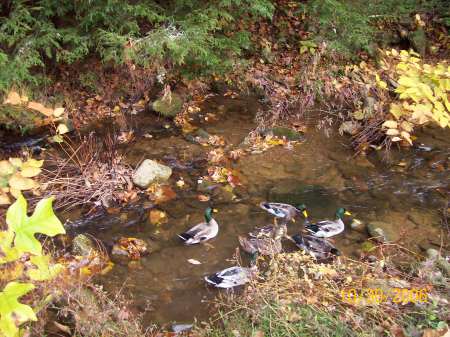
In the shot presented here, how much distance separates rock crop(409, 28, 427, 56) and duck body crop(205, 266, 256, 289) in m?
A: 8.28

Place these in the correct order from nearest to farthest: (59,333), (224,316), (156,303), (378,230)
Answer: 1. (59,333)
2. (224,316)
3. (156,303)
4. (378,230)

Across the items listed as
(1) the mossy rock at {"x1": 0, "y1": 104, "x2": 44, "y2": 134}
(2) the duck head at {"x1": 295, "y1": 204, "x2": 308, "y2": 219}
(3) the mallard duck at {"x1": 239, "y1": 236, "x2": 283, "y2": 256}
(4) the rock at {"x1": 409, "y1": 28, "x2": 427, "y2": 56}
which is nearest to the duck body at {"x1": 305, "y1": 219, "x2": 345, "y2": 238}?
A: (2) the duck head at {"x1": 295, "y1": 204, "x2": 308, "y2": 219}

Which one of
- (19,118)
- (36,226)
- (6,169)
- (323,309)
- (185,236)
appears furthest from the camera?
(19,118)

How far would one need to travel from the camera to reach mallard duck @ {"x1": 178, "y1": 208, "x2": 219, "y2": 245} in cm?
535

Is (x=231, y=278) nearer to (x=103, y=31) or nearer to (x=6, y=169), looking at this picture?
(x=6, y=169)

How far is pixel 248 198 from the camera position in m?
6.23

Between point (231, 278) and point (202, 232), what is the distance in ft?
2.86

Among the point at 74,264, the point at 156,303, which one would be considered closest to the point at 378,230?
the point at 156,303

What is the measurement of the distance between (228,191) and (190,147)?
138cm

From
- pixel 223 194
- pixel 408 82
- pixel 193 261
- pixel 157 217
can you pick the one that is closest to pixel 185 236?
pixel 193 261

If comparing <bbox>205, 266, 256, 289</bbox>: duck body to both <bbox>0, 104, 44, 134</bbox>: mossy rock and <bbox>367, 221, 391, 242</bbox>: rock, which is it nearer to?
<bbox>367, 221, 391, 242</bbox>: rock

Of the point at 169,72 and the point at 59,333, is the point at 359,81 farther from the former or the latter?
the point at 59,333

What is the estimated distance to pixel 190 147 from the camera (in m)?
7.35

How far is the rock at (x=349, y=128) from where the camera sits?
7.78 m
